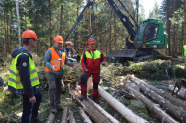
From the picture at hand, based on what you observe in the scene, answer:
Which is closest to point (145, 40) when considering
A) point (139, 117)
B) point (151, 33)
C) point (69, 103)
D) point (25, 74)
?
point (151, 33)

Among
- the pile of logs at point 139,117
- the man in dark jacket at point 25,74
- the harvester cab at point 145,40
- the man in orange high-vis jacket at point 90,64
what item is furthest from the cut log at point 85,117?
the harvester cab at point 145,40

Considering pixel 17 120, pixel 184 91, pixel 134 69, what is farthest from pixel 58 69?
pixel 134 69

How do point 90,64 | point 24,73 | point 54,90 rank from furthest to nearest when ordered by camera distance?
point 90,64 → point 54,90 → point 24,73

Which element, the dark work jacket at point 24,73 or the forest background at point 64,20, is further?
the forest background at point 64,20

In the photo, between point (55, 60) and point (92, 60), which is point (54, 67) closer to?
point (55, 60)

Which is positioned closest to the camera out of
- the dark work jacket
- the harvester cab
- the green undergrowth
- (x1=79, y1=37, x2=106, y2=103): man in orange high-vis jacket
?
the dark work jacket

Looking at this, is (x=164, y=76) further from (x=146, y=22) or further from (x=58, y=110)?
(x=58, y=110)

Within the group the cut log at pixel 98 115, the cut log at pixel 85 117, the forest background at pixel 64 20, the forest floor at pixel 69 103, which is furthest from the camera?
the forest background at pixel 64 20

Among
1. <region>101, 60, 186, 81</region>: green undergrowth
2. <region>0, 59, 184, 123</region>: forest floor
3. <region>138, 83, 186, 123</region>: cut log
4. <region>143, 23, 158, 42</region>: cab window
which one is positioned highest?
<region>143, 23, 158, 42</region>: cab window

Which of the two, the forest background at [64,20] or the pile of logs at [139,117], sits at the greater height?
the forest background at [64,20]

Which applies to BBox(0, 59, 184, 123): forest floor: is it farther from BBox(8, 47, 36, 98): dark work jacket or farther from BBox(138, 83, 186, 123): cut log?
BBox(8, 47, 36, 98): dark work jacket

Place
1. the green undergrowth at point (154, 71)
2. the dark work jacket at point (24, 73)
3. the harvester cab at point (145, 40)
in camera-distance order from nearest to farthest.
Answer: the dark work jacket at point (24, 73), the green undergrowth at point (154, 71), the harvester cab at point (145, 40)

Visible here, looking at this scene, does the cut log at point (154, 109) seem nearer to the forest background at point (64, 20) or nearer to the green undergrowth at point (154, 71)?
the green undergrowth at point (154, 71)

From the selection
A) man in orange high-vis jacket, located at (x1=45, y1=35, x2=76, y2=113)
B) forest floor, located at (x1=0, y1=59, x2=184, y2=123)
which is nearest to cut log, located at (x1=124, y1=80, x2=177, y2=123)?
forest floor, located at (x1=0, y1=59, x2=184, y2=123)
